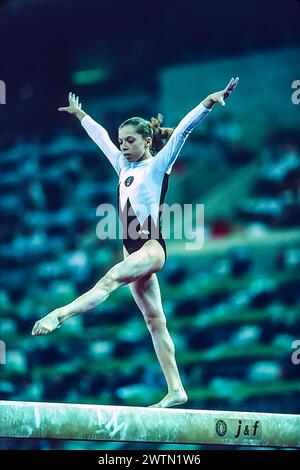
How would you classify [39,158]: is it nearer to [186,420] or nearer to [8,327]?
[8,327]

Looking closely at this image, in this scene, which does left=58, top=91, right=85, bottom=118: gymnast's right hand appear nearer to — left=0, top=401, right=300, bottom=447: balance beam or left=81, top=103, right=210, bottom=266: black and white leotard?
left=81, top=103, right=210, bottom=266: black and white leotard

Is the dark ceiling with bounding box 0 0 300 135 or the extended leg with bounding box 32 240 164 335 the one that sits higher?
the dark ceiling with bounding box 0 0 300 135

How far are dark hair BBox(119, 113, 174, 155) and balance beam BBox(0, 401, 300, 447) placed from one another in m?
1.40

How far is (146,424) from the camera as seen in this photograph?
5.95 m

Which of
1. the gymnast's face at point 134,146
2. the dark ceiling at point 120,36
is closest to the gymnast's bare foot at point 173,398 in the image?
the gymnast's face at point 134,146

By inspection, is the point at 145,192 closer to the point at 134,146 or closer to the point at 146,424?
the point at 134,146

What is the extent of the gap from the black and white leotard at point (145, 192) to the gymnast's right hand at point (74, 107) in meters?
0.38

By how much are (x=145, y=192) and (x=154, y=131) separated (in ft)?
1.13

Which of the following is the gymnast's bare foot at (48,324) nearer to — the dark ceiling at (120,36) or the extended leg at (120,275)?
the extended leg at (120,275)

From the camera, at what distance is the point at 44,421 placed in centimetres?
586

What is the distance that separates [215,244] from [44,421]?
4.30 ft

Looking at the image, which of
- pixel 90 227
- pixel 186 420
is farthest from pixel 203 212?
pixel 186 420

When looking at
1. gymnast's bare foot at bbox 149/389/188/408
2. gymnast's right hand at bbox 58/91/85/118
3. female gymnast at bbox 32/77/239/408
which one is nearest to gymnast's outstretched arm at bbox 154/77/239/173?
female gymnast at bbox 32/77/239/408

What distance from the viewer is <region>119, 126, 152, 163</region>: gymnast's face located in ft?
20.1
